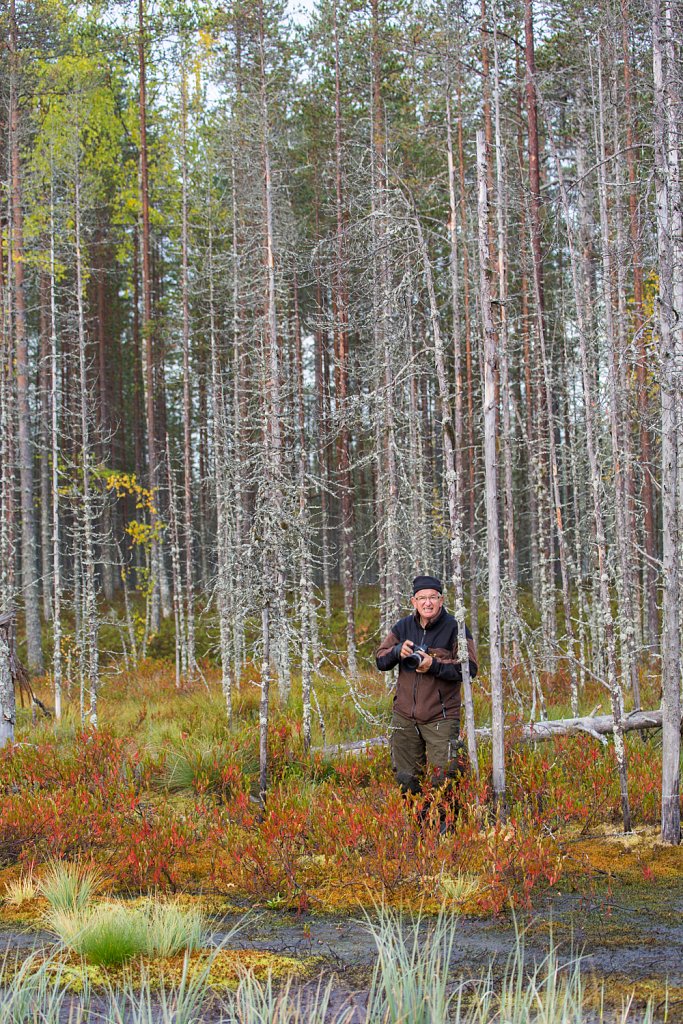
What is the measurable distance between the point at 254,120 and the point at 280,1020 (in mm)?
9091

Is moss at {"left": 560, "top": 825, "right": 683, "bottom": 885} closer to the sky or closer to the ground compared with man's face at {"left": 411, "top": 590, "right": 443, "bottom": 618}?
closer to the ground

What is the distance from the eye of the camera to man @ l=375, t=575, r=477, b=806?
22.4ft

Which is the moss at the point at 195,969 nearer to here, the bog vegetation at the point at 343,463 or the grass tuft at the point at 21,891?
the bog vegetation at the point at 343,463

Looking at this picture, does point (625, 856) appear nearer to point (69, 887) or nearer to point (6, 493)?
point (69, 887)

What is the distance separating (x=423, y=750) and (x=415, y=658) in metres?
0.85

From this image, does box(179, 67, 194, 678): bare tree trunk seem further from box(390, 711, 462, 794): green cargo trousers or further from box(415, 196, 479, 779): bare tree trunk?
box(415, 196, 479, 779): bare tree trunk

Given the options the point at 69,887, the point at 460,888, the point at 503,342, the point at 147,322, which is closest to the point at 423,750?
the point at 460,888

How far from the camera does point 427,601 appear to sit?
6859 millimetres

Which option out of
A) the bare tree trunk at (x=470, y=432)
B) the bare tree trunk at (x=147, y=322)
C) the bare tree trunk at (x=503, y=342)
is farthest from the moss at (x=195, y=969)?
the bare tree trunk at (x=147, y=322)

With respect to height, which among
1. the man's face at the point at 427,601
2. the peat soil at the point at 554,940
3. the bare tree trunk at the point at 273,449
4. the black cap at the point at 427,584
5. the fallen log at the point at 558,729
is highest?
the bare tree trunk at the point at 273,449

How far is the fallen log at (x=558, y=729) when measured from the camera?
883 centimetres

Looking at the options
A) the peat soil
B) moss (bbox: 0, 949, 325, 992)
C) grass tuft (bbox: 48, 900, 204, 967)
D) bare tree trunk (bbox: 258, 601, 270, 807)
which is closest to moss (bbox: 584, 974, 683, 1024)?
the peat soil

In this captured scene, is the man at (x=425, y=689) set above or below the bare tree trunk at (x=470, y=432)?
below

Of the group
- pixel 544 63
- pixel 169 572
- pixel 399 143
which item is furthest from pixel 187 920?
pixel 169 572
